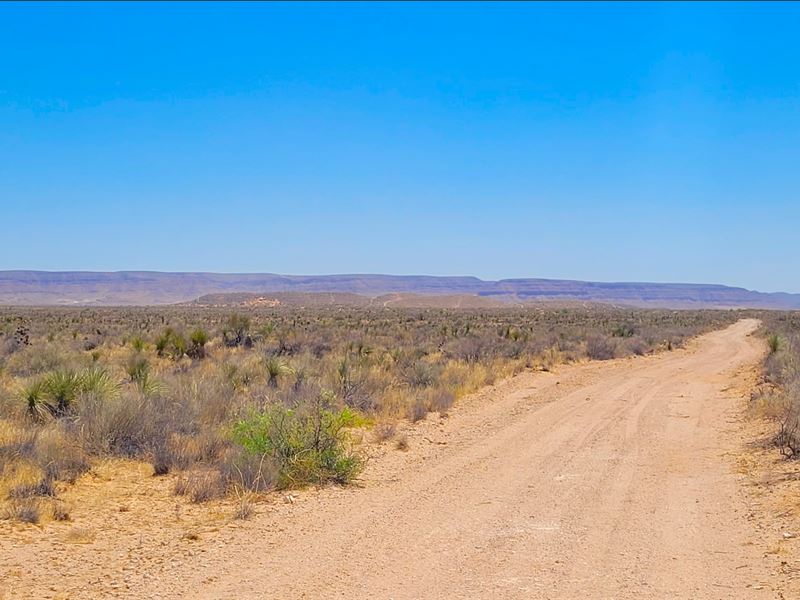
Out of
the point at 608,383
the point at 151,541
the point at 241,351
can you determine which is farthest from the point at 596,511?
the point at 241,351

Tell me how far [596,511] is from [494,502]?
1206 mm

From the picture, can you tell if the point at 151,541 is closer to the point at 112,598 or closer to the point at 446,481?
the point at 112,598

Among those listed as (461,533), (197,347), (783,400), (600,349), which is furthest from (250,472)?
(600,349)

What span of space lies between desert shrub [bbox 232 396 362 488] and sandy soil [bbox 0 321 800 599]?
0.48 meters

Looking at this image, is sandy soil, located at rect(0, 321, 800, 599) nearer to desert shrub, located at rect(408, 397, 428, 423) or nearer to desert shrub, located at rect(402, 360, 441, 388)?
desert shrub, located at rect(408, 397, 428, 423)

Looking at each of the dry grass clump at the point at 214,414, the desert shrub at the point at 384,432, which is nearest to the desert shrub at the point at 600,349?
the dry grass clump at the point at 214,414

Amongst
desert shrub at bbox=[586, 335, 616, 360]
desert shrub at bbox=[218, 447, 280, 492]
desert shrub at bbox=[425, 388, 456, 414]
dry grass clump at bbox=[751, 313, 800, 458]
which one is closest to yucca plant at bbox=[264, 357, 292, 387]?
desert shrub at bbox=[425, 388, 456, 414]

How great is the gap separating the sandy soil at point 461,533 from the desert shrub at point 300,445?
0.48m

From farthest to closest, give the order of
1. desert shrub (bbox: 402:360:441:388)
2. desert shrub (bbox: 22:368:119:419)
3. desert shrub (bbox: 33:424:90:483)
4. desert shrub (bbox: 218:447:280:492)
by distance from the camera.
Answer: desert shrub (bbox: 402:360:441:388)
desert shrub (bbox: 22:368:119:419)
desert shrub (bbox: 33:424:90:483)
desert shrub (bbox: 218:447:280:492)

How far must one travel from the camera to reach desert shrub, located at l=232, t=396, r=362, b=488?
10.2 metres

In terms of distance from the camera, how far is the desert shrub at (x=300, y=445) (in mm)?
10236

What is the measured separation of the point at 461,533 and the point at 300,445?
345 cm

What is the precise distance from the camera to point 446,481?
10.3m

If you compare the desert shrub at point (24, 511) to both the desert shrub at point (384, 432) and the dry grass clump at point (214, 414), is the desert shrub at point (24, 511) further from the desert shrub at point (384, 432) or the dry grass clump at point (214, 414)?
the desert shrub at point (384, 432)
